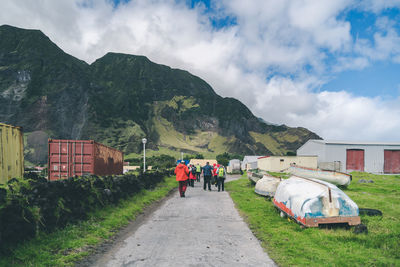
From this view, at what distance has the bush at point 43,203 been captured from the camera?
5043 mm

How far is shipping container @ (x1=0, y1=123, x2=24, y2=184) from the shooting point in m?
9.12

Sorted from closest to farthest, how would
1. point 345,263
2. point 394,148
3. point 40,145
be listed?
point 345,263 → point 394,148 → point 40,145

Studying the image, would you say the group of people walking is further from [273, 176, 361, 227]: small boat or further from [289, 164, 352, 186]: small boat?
[273, 176, 361, 227]: small boat

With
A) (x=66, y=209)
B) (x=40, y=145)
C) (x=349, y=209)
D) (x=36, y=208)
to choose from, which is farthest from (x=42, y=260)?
(x=40, y=145)

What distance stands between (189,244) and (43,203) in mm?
3535

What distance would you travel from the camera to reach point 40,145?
11025 cm

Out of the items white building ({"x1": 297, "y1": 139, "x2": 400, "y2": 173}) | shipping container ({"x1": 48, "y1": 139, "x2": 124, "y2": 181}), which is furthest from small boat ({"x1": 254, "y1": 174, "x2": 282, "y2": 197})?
white building ({"x1": 297, "y1": 139, "x2": 400, "y2": 173})

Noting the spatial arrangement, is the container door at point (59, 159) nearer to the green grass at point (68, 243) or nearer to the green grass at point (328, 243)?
the green grass at point (68, 243)

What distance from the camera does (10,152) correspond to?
9656mm

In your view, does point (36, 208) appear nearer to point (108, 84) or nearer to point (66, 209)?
point (66, 209)

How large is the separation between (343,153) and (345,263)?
3847cm

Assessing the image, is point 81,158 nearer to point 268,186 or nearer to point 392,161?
point 268,186

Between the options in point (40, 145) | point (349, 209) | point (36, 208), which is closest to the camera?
point (36, 208)

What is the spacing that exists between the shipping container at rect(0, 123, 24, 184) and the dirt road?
5.37 metres
